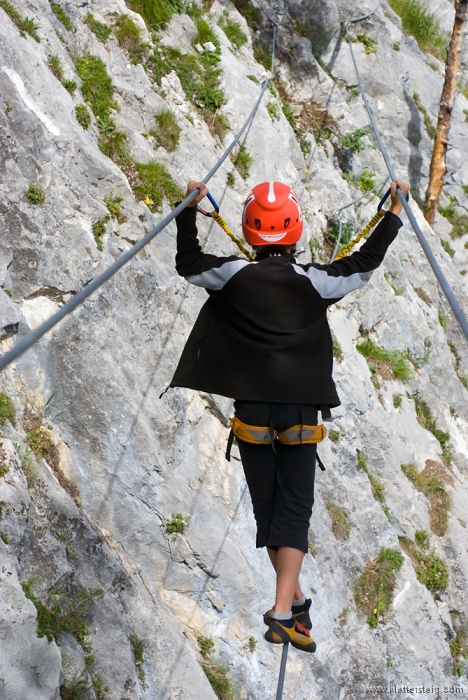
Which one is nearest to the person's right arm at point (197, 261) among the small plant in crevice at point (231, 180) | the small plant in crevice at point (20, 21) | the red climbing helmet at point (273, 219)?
the red climbing helmet at point (273, 219)

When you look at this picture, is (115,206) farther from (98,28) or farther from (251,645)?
(251,645)

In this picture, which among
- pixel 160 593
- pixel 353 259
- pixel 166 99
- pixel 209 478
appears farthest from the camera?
pixel 166 99

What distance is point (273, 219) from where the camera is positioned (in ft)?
12.4

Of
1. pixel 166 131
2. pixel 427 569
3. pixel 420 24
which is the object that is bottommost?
pixel 427 569

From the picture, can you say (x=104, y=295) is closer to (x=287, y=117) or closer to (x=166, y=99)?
(x=166, y=99)

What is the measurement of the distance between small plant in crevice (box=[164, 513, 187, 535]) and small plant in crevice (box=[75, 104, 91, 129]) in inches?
155

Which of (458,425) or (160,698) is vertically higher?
(160,698)

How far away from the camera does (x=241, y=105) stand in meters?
9.80

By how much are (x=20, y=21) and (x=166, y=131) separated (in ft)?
6.55

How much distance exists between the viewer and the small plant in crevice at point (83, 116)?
23.5ft

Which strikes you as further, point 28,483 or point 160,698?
point 160,698

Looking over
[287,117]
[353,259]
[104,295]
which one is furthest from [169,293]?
[287,117]

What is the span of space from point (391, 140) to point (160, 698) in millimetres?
12132

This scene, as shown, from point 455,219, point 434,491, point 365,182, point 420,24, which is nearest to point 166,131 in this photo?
point 365,182
